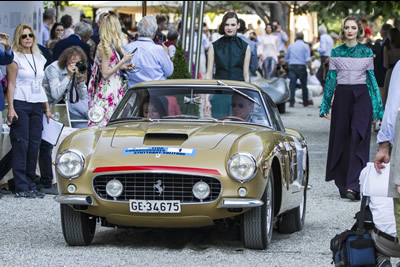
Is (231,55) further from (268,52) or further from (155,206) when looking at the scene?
(268,52)

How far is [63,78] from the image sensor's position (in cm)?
1149

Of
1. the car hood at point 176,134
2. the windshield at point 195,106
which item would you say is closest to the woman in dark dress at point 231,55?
the windshield at point 195,106

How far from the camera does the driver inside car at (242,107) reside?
27.5ft

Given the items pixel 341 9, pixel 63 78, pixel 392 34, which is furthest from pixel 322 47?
pixel 63 78

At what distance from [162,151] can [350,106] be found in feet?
13.5

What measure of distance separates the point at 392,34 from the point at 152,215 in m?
8.00

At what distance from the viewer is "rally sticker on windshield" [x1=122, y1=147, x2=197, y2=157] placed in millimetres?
7238

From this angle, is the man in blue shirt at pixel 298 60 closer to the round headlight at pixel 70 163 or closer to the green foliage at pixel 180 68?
the green foliage at pixel 180 68

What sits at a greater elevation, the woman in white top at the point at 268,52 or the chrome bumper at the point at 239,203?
the chrome bumper at the point at 239,203

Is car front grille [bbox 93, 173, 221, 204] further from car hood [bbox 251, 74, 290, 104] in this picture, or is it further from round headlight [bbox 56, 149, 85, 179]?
car hood [bbox 251, 74, 290, 104]

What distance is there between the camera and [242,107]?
8406mm

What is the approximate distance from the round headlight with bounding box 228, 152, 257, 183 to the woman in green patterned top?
11.9 ft

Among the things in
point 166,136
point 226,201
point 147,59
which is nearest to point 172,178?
point 226,201

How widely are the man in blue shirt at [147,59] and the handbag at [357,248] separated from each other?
6.04m
